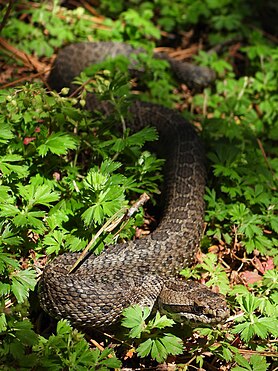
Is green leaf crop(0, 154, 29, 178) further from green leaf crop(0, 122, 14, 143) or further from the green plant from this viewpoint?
the green plant

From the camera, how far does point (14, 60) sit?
26.2ft

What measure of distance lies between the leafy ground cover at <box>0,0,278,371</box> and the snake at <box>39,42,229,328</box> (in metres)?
0.18

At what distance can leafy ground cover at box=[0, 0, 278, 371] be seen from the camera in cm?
480

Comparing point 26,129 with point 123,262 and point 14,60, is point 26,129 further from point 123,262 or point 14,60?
point 14,60

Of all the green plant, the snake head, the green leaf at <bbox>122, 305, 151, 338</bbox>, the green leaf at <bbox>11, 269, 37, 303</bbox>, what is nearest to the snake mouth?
the snake head

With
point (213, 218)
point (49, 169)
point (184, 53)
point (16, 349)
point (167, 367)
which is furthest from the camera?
point (184, 53)

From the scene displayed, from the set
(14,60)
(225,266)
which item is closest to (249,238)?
(225,266)

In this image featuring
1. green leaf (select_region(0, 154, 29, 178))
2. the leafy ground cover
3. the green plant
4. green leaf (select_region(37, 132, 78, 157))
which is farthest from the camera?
green leaf (select_region(37, 132, 78, 157))

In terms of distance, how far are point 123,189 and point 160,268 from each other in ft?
3.11

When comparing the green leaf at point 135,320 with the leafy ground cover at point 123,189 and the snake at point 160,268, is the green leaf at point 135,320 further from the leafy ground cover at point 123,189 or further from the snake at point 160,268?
the snake at point 160,268

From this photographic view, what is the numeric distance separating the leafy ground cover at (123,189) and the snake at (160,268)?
0.18 m

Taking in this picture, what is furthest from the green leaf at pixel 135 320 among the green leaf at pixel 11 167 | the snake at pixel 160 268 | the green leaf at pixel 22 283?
the green leaf at pixel 11 167

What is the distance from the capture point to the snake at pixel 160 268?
505cm

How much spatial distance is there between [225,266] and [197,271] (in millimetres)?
412
